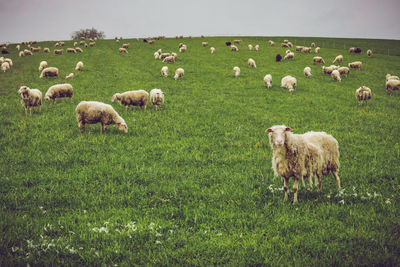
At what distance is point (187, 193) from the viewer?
625cm

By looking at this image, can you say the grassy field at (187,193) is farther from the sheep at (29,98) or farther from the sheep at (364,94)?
the sheep at (364,94)

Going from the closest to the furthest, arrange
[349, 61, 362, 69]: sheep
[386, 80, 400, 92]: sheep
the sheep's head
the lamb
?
the sheep's head < the lamb < [386, 80, 400, 92]: sheep < [349, 61, 362, 69]: sheep

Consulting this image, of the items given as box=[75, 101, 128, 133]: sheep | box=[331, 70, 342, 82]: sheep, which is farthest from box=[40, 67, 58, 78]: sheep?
box=[331, 70, 342, 82]: sheep

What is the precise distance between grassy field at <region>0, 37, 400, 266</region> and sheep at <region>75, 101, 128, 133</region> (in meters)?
0.48

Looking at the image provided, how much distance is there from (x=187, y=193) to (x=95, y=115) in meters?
6.03

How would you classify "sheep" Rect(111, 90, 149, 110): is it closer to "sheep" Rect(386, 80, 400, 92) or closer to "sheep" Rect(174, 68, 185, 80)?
"sheep" Rect(174, 68, 185, 80)

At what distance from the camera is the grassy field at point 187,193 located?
4207 mm

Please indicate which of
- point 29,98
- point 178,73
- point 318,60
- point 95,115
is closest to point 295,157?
point 95,115

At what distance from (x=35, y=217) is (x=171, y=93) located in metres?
15.2

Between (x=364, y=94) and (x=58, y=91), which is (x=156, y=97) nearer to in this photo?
(x=58, y=91)

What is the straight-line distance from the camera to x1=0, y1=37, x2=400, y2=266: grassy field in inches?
166

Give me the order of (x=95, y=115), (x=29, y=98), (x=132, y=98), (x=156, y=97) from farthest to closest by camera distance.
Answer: (x=156, y=97), (x=132, y=98), (x=29, y=98), (x=95, y=115)

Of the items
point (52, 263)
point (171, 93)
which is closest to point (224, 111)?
point (171, 93)

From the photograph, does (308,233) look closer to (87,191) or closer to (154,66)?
(87,191)
